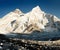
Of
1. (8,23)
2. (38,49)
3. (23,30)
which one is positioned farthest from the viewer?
(8,23)

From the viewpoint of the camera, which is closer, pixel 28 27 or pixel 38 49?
pixel 38 49

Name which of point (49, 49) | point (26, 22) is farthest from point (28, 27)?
point (49, 49)

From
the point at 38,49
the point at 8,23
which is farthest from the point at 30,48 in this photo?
the point at 8,23

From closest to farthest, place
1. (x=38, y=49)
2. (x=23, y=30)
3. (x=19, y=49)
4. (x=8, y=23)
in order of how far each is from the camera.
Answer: (x=19, y=49)
(x=38, y=49)
(x=23, y=30)
(x=8, y=23)

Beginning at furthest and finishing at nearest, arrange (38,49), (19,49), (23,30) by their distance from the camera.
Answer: (23,30)
(38,49)
(19,49)

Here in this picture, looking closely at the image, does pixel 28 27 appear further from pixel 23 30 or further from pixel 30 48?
pixel 30 48

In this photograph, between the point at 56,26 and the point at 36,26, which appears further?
the point at 56,26

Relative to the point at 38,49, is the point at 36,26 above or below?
above

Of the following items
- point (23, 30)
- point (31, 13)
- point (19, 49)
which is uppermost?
point (31, 13)

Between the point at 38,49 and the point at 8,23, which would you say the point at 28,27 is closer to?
the point at 8,23
